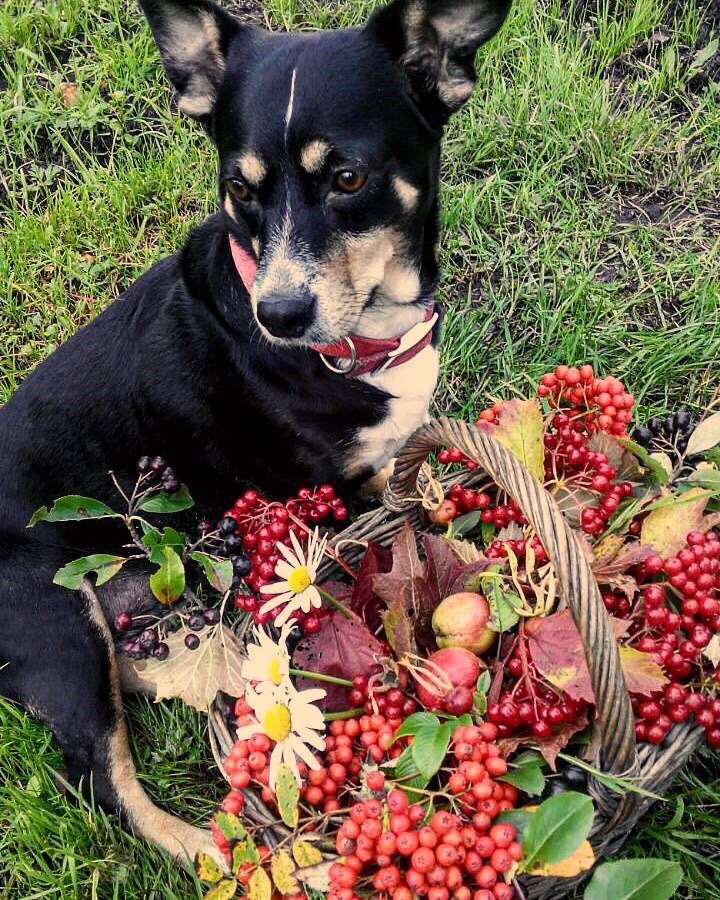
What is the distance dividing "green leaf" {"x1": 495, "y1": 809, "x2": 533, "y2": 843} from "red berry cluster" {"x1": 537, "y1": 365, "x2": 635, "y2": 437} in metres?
0.95

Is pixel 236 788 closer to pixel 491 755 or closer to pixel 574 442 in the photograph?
pixel 491 755

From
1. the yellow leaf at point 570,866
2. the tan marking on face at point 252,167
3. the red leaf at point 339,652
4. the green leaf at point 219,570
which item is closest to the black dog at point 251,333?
the tan marking on face at point 252,167

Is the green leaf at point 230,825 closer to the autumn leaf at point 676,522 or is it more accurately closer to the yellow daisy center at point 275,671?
the yellow daisy center at point 275,671

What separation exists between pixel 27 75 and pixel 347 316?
108 inches

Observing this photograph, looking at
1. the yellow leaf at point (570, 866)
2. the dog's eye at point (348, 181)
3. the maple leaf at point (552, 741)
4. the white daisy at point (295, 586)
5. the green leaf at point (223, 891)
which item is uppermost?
the dog's eye at point (348, 181)

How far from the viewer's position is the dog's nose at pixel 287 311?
80.6 inches

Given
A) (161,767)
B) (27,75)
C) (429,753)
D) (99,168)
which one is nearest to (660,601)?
(429,753)

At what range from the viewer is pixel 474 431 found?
172 centimetres

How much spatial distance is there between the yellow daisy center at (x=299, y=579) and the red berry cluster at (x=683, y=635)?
0.71m

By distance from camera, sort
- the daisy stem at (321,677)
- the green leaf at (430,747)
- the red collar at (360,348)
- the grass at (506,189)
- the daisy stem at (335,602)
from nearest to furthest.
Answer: the green leaf at (430,747), the daisy stem at (321,677), the daisy stem at (335,602), the red collar at (360,348), the grass at (506,189)

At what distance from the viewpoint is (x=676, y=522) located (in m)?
1.88

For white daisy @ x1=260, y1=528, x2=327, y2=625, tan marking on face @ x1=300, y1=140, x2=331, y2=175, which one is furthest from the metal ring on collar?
white daisy @ x1=260, y1=528, x2=327, y2=625

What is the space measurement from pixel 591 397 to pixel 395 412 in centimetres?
60

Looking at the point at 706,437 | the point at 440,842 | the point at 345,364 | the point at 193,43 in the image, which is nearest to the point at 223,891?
the point at 440,842
